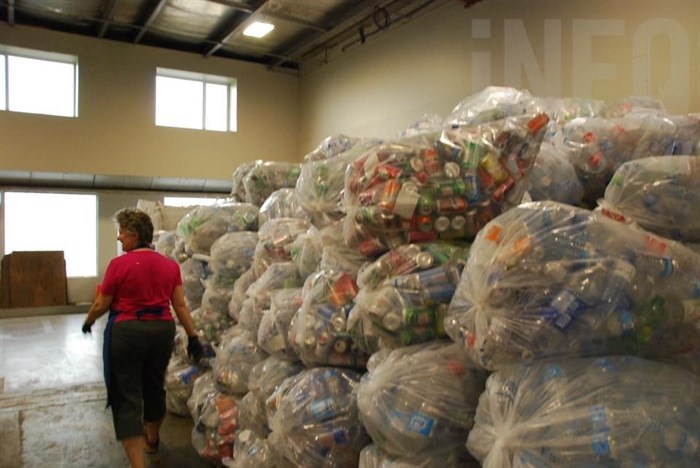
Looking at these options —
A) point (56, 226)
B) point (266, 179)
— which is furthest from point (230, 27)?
point (266, 179)

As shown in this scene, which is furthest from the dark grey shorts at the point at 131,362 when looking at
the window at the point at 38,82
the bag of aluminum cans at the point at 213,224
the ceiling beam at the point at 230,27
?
the window at the point at 38,82

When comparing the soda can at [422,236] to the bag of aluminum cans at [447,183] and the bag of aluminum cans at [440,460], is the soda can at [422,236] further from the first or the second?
the bag of aluminum cans at [440,460]

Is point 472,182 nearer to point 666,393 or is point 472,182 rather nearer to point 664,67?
point 666,393

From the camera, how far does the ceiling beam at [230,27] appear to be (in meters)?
7.47

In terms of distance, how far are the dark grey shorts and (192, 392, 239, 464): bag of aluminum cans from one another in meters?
0.33

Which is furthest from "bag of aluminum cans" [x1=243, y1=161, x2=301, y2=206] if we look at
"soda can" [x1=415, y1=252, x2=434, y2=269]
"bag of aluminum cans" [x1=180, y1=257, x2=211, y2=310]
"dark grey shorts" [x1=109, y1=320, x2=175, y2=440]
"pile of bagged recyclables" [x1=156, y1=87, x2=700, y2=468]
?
"soda can" [x1=415, y1=252, x2=434, y2=269]

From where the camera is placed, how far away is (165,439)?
3.51 m

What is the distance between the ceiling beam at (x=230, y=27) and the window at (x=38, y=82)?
83.7 inches

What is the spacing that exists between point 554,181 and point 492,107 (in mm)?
580

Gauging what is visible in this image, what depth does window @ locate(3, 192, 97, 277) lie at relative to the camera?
9.48 metres

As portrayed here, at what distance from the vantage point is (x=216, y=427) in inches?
117

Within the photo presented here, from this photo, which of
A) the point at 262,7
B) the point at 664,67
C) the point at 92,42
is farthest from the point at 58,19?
the point at 664,67

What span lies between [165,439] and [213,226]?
4.47 feet

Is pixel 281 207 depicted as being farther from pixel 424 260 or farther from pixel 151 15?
pixel 151 15
